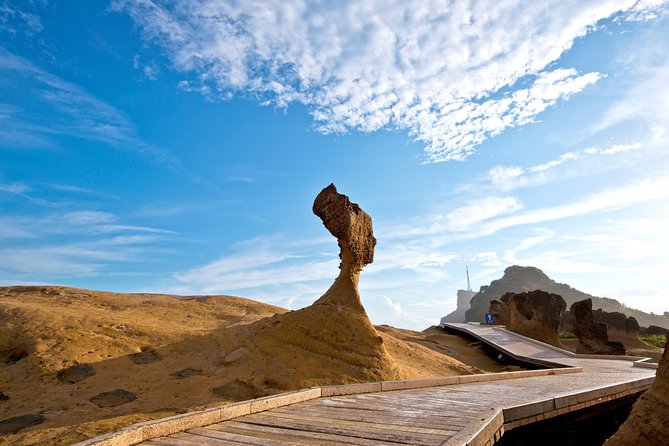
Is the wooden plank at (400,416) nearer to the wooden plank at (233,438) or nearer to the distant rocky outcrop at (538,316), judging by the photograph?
the wooden plank at (233,438)

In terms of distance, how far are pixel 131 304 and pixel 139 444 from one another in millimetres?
13995

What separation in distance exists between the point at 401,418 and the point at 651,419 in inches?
96.4

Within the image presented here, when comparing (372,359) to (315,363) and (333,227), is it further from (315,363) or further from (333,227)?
(333,227)

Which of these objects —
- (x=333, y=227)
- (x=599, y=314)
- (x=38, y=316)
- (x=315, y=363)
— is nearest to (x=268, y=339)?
(x=315, y=363)

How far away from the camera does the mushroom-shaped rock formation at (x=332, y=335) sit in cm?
1062

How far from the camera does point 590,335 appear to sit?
24.3 metres

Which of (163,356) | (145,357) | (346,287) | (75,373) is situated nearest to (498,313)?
(346,287)

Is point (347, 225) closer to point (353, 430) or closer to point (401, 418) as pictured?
point (401, 418)

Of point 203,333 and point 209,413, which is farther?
point 203,333

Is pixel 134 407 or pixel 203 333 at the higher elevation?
pixel 203 333

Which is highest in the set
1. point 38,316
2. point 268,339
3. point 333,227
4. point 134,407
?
point 333,227

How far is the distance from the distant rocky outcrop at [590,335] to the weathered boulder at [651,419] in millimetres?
23343

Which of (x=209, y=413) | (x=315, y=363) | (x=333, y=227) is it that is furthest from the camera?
(x=333, y=227)

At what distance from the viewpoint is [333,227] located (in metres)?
12.8
